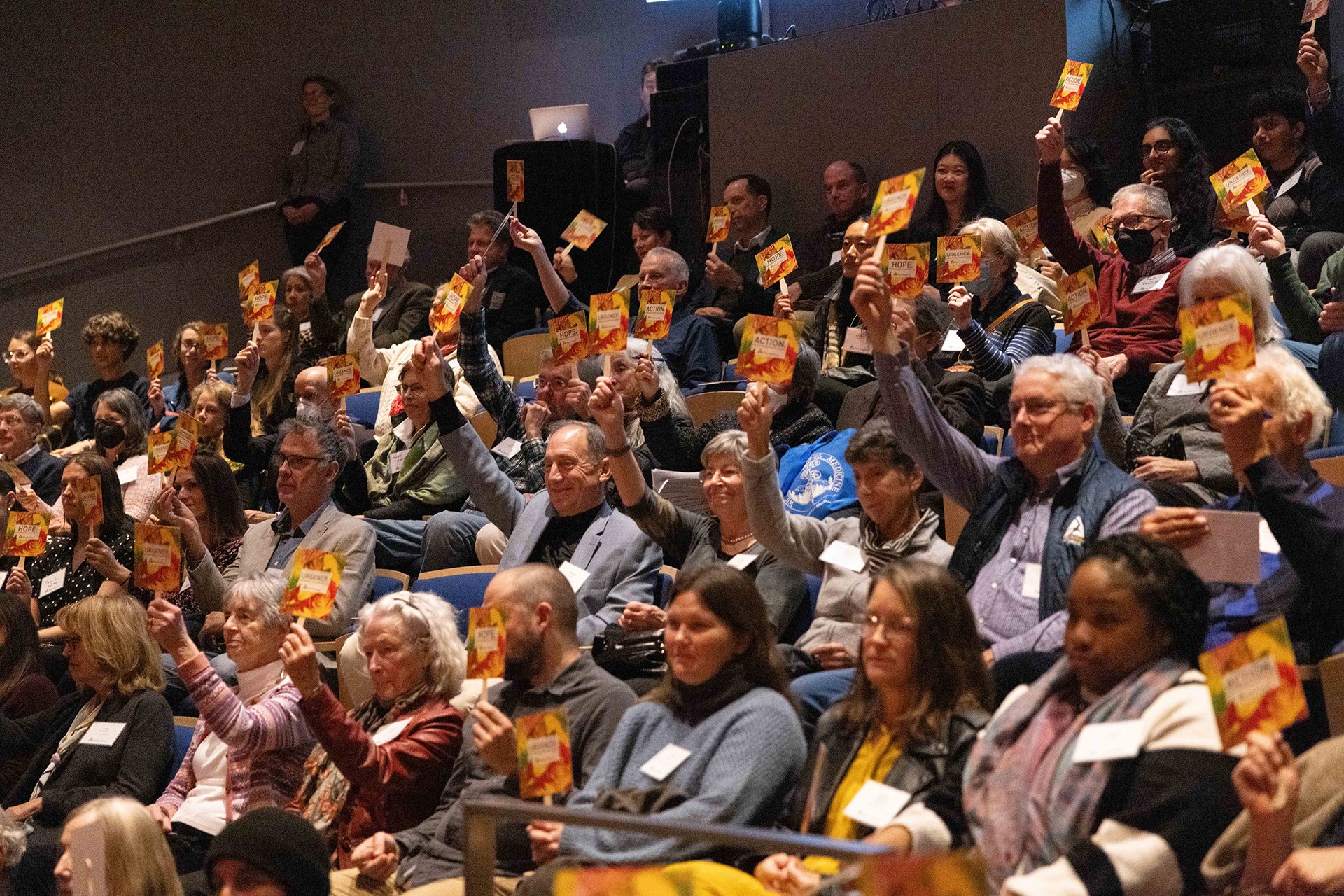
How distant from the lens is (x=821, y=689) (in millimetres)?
3068

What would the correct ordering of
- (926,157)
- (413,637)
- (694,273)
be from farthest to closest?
(694,273), (926,157), (413,637)

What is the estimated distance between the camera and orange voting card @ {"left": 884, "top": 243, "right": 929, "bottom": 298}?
4070 mm

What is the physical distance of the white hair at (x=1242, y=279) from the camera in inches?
147

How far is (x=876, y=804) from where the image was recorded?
7.91 ft

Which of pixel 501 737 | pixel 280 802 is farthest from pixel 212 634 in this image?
pixel 501 737

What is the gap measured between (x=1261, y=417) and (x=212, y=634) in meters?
3.11

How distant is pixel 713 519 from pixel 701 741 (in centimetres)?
137

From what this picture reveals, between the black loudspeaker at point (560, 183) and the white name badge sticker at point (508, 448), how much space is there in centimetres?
257

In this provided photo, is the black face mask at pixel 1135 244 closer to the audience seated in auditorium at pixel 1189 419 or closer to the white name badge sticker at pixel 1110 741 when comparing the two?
the audience seated in auditorium at pixel 1189 419

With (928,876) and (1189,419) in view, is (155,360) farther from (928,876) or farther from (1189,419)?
(928,876)

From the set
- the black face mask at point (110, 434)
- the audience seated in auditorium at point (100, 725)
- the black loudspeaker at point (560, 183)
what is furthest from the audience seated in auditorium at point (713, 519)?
the black loudspeaker at point (560, 183)

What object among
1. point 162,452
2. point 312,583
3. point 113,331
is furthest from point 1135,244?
point 113,331

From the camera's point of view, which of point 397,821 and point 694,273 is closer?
point 397,821

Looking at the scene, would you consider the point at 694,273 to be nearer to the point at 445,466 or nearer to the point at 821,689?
the point at 445,466
